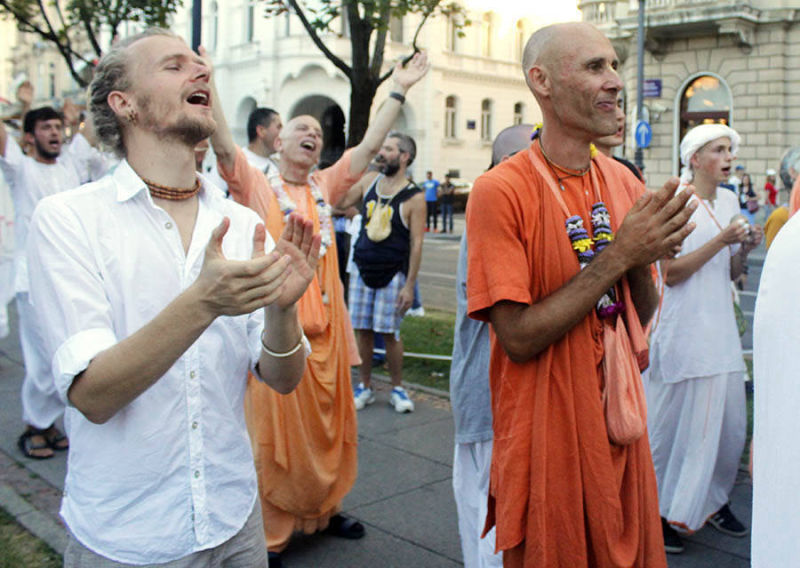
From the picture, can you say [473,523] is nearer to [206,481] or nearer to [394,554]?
[394,554]

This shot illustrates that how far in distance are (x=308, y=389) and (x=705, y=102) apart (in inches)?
981

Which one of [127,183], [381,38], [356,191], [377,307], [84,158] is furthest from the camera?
[381,38]

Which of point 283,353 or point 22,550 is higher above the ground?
point 283,353

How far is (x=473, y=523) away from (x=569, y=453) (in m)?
1.20

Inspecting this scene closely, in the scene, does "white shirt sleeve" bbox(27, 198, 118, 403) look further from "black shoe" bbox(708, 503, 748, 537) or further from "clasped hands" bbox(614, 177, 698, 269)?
"black shoe" bbox(708, 503, 748, 537)

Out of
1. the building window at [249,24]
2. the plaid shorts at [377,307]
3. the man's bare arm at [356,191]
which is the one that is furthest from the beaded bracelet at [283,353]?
the building window at [249,24]

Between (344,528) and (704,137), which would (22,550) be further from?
(704,137)

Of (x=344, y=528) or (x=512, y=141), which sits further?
(x=344, y=528)

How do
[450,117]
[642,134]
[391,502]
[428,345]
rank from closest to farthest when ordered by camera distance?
1. [391,502]
2. [428,345]
3. [642,134]
4. [450,117]

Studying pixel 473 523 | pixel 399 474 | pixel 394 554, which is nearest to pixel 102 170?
pixel 399 474

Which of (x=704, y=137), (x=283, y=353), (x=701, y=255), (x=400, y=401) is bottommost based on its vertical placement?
(x=400, y=401)

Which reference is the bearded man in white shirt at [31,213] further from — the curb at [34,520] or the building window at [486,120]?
the building window at [486,120]

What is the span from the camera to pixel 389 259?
7094 millimetres

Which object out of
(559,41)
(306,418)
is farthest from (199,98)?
(306,418)
